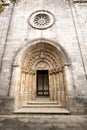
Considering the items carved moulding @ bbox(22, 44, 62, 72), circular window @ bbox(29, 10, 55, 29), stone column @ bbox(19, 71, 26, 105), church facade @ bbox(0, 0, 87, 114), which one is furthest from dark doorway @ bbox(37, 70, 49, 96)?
circular window @ bbox(29, 10, 55, 29)

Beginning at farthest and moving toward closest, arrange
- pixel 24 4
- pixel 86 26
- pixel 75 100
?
1. pixel 24 4
2. pixel 86 26
3. pixel 75 100

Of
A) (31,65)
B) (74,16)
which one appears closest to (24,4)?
(74,16)

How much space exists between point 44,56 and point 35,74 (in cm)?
125

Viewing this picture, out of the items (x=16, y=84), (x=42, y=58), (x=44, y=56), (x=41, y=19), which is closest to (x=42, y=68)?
(x=42, y=58)

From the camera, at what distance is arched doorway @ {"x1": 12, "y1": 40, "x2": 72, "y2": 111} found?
5.98 m

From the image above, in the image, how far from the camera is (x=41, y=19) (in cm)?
773

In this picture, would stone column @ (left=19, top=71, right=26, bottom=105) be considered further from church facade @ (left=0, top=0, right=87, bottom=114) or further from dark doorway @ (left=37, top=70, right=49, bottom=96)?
dark doorway @ (left=37, top=70, right=49, bottom=96)

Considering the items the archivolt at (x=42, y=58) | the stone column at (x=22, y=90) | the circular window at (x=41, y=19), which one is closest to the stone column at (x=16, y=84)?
the stone column at (x=22, y=90)

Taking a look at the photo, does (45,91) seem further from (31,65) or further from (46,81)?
(31,65)

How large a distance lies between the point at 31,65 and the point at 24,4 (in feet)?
14.9

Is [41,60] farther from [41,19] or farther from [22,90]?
[41,19]

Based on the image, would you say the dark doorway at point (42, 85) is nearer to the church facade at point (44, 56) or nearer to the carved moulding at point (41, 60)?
the church facade at point (44, 56)

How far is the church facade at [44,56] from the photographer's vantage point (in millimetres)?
5574

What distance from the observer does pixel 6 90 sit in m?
5.66
